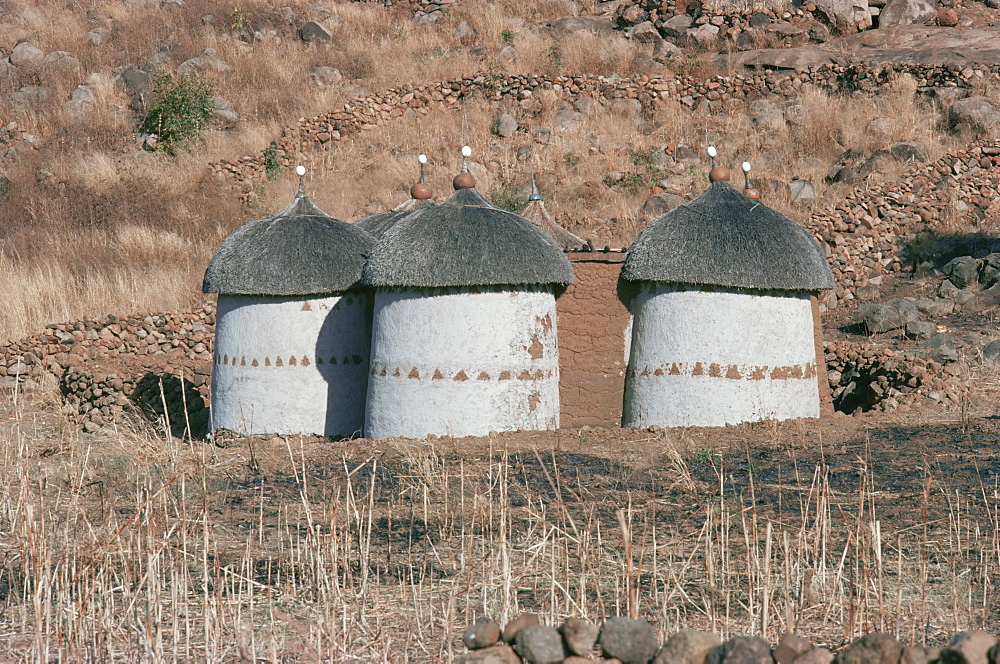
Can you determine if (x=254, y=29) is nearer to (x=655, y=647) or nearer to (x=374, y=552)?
(x=374, y=552)

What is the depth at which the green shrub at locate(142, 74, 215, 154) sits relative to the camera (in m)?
25.0

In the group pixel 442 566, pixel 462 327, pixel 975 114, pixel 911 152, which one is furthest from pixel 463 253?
pixel 975 114

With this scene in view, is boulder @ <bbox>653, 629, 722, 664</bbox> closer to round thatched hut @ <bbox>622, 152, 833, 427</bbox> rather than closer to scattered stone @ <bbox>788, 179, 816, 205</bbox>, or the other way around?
round thatched hut @ <bbox>622, 152, 833, 427</bbox>

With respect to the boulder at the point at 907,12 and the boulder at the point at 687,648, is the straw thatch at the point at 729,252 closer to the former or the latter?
the boulder at the point at 687,648

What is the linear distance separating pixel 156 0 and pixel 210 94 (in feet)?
26.2

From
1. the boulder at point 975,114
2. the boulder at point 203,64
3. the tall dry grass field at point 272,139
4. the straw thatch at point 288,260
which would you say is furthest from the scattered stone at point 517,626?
the boulder at point 203,64

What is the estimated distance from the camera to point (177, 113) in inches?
986

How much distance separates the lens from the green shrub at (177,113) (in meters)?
25.0

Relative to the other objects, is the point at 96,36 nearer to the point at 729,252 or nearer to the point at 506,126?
the point at 506,126

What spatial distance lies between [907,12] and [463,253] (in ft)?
Answer: 72.7

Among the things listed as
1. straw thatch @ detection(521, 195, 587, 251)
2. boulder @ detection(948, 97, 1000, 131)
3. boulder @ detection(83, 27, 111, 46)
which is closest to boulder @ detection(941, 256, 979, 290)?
boulder @ detection(948, 97, 1000, 131)

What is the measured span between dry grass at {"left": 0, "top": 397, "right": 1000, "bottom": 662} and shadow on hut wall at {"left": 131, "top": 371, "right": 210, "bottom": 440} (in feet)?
13.9

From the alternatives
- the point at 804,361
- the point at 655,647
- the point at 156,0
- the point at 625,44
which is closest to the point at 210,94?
the point at 156,0

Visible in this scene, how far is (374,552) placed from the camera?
6.79 metres
